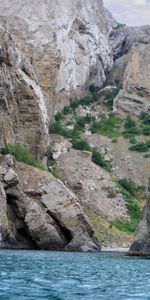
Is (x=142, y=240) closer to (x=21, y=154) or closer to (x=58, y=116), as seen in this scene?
(x=21, y=154)

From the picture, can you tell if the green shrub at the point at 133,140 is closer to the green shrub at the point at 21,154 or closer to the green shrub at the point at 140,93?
the green shrub at the point at 140,93

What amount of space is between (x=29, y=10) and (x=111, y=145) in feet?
82.6

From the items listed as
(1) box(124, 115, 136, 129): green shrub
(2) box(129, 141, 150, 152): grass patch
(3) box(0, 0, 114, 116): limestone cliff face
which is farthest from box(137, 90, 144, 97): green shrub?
(2) box(129, 141, 150, 152): grass patch

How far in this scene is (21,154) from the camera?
88.6 meters

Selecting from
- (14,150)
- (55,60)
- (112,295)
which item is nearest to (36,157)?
(14,150)

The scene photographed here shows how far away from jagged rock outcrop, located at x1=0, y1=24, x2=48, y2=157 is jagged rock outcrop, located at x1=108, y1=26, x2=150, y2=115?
3467cm

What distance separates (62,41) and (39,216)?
186ft

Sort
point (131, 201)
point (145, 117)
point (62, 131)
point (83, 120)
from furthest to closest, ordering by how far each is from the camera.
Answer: point (145, 117) < point (83, 120) < point (62, 131) < point (131, 201)

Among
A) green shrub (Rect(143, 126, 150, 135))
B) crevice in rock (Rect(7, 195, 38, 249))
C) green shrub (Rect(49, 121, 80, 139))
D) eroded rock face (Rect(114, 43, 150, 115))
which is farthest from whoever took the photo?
eroded rock face (Rect(114, 43, 150, 115))

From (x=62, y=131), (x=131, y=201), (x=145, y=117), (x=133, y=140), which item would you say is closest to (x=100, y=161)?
(x=133, y=140)

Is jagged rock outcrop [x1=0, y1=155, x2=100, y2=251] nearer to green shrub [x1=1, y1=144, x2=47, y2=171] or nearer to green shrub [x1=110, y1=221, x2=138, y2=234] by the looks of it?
green shrub [x1=1, y1=144, x2=47, y2=171]

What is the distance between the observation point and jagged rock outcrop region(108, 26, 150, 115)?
133 metres

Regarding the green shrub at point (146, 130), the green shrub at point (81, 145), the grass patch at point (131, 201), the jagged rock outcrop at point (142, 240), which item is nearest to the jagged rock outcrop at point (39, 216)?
the jagged rock outcrop at point (142, 240)

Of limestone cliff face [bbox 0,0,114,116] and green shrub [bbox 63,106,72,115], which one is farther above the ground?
limestone cliff face [bbox 0,0,114,116]
